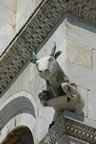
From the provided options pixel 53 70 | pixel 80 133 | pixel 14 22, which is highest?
pixel 14 22

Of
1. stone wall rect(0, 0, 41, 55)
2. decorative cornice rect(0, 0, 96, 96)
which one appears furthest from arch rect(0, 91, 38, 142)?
stone wall rect(0, 0, 41, 55)

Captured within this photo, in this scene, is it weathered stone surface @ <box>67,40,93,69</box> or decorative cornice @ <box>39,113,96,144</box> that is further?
weathered stone surface @ <box>67,40,93,69</box>

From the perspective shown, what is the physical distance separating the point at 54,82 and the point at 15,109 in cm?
215

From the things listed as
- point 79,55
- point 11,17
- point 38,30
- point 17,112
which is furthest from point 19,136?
point 11,17

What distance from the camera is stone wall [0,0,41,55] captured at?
47.7 feet

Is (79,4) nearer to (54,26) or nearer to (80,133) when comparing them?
(54,26)

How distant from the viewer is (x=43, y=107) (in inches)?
457

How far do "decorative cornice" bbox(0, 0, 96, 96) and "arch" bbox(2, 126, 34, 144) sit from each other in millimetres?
738

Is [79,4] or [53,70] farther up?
[79,4]

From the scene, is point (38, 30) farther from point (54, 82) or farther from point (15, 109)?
point (54, 82)

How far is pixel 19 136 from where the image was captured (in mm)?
13234

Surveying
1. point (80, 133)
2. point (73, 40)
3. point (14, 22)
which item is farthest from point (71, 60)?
point (14, 22)

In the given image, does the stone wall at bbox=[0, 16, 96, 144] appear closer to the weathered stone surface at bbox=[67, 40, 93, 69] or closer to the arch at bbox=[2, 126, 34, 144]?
the weathered stone surface at bbox=[67, 40, 93, 69]

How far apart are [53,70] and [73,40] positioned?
89 cm
